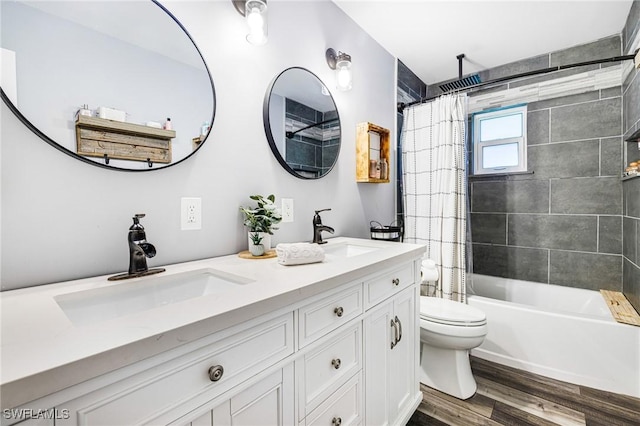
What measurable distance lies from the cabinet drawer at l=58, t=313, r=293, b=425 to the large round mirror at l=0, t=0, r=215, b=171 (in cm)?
72

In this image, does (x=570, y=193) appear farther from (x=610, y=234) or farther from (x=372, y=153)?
(x=372, y=153)

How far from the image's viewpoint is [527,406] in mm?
1643

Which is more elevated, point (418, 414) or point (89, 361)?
point (89, 361)

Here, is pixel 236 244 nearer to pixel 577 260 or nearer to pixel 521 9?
pixel 521 9

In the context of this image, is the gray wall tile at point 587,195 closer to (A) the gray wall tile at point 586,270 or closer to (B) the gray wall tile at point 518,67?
(A) the gray wall tile at point 586,270

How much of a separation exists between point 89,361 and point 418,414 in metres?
1.67

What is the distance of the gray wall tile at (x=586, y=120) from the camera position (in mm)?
2344

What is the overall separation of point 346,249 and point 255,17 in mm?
1211

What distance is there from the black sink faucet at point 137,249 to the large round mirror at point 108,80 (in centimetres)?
23

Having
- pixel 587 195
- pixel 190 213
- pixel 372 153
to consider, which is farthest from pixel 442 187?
pixel 190 213

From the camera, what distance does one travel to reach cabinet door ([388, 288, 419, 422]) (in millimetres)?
1314

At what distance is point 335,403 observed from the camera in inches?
38.7

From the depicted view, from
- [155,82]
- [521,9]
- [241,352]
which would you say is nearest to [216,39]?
[155,82]

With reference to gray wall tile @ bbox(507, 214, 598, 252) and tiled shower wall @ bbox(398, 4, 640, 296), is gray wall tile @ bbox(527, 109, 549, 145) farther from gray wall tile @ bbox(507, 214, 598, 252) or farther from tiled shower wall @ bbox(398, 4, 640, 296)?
gray wall tile @ bbox(507, 214, 598, 252)
